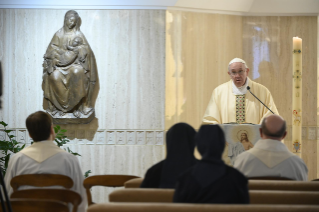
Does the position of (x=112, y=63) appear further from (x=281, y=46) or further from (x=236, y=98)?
(x=281, y=46)

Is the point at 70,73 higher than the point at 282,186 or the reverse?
higher

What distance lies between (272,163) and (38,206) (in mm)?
2022

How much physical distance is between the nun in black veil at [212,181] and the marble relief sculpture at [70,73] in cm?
543

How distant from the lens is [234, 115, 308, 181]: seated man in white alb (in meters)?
3.79

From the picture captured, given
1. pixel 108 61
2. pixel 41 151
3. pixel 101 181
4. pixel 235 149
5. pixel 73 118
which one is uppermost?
pixel 108 61

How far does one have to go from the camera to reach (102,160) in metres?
7.95

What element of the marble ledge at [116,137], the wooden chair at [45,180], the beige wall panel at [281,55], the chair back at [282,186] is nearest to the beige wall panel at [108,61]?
the marble ledge at [116,137]

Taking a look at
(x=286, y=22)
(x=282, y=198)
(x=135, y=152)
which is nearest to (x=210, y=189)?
(x=282, y=198)

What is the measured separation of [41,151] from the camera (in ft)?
13.4

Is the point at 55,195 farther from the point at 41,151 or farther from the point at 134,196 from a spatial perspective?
the point at 41,151

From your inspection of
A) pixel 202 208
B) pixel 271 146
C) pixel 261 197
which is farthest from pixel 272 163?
pixel 202 208

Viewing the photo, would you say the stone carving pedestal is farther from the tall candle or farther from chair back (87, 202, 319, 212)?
chair back (87, 202, 319, 212)

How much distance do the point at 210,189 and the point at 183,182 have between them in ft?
0.53

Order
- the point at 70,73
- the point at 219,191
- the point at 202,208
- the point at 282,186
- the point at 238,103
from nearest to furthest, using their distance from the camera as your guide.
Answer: the point at 202,208, the point at 219,191, the point at 282,186, the point at 238,103, the point at 70,73
